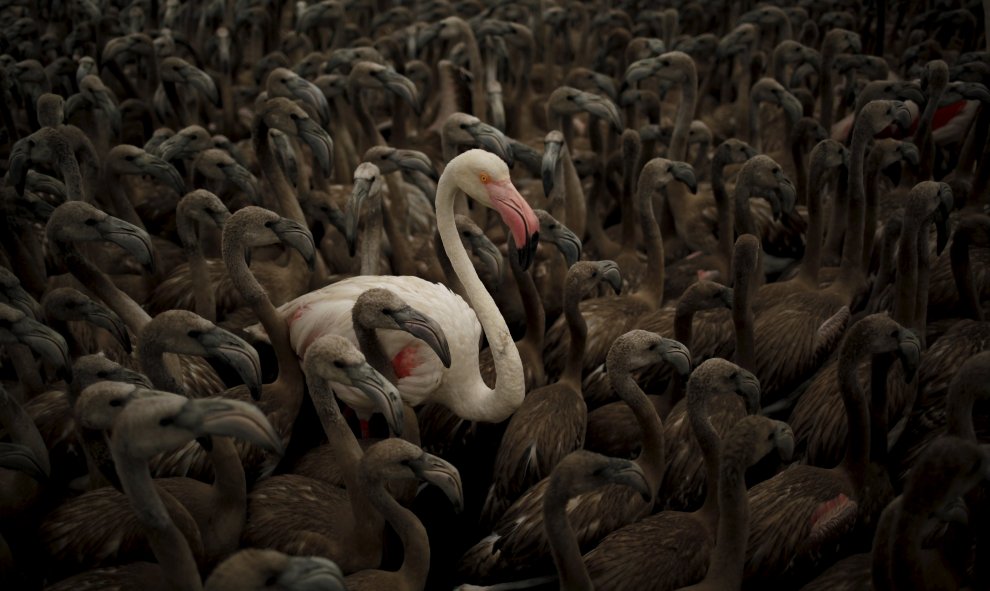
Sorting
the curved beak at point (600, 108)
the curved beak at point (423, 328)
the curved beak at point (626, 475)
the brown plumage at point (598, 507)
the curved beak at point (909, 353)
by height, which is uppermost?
the curved beak at point (600, 108)

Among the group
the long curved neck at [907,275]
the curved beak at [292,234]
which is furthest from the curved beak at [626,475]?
the curved beak at [292,234]

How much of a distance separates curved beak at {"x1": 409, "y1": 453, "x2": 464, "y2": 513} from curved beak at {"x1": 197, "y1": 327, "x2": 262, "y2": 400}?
884mm

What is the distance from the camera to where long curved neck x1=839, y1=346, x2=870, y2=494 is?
14.9ft

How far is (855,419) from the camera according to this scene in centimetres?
455

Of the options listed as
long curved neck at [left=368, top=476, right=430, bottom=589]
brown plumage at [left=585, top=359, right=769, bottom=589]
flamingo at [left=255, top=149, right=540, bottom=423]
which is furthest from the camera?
flamingo at [left=255, top=149, right=540, bottom=423]

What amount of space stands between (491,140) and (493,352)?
1836mm

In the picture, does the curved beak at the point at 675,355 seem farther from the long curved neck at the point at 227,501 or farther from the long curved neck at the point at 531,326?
the long curved neck at the point at 227,501

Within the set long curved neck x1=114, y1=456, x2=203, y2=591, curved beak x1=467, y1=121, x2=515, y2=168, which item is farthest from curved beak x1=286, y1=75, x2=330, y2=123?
long curved neck x1=114, y1=456, x2=203, y2=591

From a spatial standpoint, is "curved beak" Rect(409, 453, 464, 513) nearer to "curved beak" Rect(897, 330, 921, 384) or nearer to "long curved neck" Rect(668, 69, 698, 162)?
"curved beak" Rect(897, 330, 921, 384)

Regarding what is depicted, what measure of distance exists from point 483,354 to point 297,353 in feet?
3.92

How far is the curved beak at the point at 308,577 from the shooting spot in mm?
3133

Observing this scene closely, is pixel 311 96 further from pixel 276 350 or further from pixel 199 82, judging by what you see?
pixel 276 350

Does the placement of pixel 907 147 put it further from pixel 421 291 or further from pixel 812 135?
pixel 421 291

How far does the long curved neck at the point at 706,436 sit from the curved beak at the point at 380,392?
1341 mm
